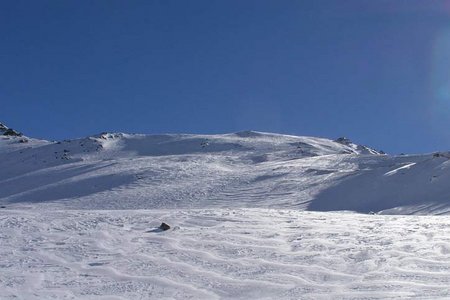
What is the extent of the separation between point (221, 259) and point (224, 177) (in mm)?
25470

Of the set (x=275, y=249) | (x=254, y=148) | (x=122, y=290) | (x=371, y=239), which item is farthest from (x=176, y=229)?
(x=254, y=148)

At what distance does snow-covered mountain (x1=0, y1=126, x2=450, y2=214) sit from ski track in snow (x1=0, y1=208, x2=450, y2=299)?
10792mm

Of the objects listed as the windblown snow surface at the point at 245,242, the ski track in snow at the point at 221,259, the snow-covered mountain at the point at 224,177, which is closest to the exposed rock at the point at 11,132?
the snow-covered mountain at the point at 224,177

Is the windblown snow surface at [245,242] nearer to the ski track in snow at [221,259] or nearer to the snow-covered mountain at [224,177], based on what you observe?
the ski track in snow at [221,259]

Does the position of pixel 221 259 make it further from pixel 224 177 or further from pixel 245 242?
pixel 224 177

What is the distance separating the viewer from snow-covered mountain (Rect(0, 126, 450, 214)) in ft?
88.8

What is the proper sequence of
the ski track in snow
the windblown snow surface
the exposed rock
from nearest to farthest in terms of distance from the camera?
the ski track in snow, the windblown snow surface, the exposed rock

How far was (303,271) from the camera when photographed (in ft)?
30.6

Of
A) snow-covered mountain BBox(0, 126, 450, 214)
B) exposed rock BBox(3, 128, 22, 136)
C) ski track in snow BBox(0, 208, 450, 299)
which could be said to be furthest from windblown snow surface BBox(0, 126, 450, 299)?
exposed rock BBox(3, 128, 22, 136)

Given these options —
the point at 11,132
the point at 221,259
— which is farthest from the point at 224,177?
the point at 11,132

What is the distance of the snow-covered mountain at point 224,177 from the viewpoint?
27.1 meters

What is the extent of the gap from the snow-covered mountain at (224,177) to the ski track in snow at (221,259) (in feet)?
35.4

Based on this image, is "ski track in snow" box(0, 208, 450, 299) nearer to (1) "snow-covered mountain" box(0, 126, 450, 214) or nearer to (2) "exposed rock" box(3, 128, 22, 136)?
(1) "snow-covered mountain" box(0, 126, 450, 214)

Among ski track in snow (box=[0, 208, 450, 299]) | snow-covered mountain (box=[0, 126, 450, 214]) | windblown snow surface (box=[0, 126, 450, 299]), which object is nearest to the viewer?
ski track in snow (box=[0, 208, 450, 299])
